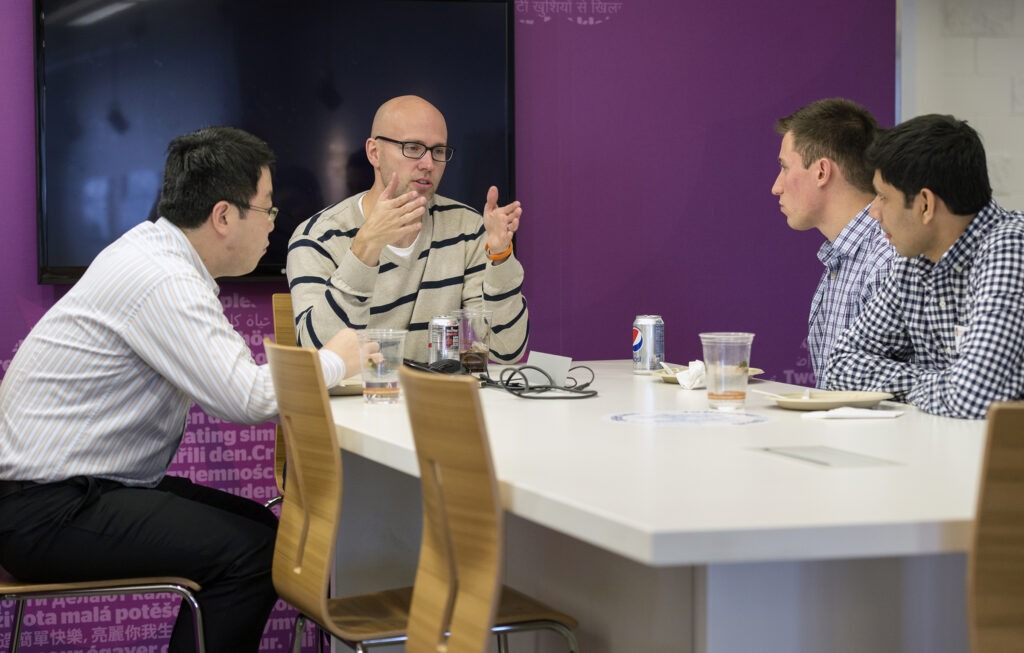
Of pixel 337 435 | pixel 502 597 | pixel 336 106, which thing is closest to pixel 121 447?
pixel 337 435

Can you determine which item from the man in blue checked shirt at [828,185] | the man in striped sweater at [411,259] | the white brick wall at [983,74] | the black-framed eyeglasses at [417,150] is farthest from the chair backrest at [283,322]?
the white brick wall at [983,74]

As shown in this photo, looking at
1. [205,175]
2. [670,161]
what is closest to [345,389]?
[205,175]

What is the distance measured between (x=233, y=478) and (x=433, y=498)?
239cm

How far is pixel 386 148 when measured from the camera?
11.2 feet

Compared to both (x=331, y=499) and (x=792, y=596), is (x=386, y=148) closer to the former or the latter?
(x=331, y=499)

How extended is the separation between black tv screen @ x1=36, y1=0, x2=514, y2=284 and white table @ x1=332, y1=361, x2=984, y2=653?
1.74m

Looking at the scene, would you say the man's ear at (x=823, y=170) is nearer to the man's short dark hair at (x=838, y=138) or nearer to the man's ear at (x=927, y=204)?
the man's short dark hair at (x=838, y=138)

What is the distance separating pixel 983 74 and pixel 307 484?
11.2ft

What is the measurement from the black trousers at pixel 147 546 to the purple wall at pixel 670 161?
154cm

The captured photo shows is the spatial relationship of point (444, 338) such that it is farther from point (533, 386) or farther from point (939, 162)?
point (939, 162)

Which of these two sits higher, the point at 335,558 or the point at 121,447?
the point at 121,447

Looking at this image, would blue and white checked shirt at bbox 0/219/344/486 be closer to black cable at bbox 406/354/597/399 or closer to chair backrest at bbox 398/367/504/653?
black cable at bbox 406/354/597/399

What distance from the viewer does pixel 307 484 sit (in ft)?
6.79

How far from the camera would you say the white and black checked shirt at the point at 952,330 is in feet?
6.78
